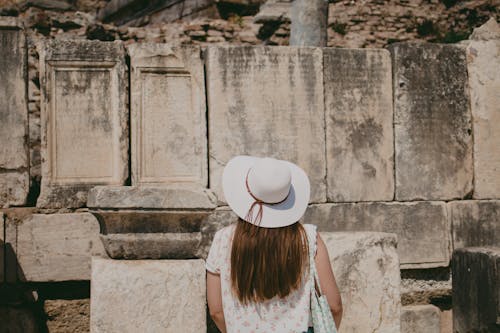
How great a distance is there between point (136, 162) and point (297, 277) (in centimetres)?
286

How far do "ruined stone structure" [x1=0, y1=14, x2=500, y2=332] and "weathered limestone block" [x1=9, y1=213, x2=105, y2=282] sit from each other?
0.01 metres

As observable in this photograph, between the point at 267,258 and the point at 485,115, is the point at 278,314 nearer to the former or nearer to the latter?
the point at 267,258

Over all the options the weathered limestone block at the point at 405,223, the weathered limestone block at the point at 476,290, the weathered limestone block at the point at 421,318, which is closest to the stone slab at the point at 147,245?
the weathered limestone block at the point at 405,223

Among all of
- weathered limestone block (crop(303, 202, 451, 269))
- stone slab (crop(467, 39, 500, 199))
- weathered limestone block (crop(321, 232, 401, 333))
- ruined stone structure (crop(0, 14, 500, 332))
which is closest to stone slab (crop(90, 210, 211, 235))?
weathered limestone block (crop(321, 232, 401, 333))

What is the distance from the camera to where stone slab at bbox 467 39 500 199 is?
607 centimetres

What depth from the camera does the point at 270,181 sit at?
8.73 feet

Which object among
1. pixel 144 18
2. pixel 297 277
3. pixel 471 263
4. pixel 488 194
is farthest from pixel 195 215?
pixel 144 18

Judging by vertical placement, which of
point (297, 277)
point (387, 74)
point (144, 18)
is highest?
point (144, 18)

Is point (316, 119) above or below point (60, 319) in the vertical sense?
above

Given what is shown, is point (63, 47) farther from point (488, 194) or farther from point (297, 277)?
point (488, 194)

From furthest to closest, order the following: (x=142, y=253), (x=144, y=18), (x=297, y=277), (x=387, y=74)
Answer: (x=144, y=18), (x=387, y=74), (x=142, y=253), (x=297, y=277)

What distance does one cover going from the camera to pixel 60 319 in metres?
5.09

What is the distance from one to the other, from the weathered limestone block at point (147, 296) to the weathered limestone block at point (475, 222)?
3424 millimetres

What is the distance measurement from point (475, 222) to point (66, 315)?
3.87 m
